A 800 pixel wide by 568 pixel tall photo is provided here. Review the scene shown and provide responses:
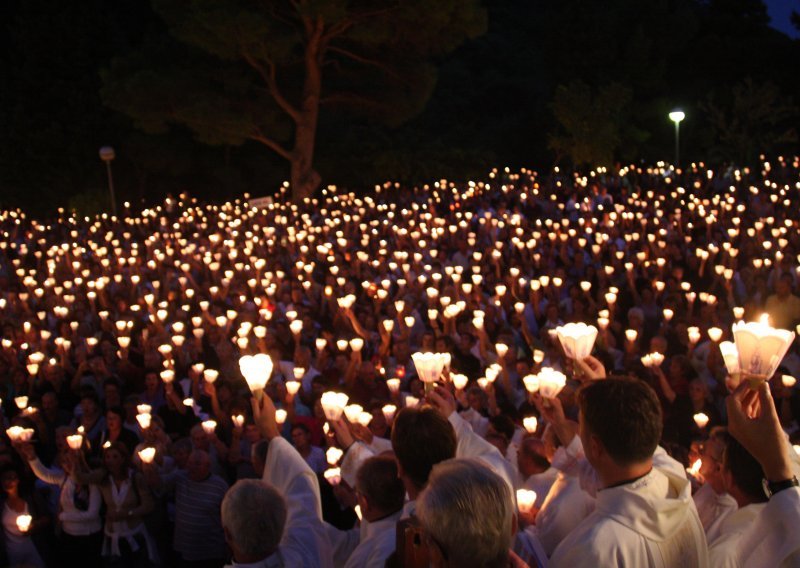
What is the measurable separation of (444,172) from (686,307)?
1559 cm

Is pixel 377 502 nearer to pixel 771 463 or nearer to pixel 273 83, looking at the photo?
pixel 771 463

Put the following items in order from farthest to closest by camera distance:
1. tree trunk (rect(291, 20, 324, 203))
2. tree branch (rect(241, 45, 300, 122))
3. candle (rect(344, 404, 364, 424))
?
tree trunk (rect(291, 20, 324, 203)) < tree branch (rect(241, 45, 300, 122)) < candle (rect(344, 404, 364, 424))

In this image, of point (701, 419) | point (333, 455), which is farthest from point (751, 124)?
point (333, 455)

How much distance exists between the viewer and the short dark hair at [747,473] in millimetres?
3037

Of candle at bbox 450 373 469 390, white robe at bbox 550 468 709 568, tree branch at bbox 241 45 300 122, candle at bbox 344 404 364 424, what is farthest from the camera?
tree branch at bbox 241 45 300 122

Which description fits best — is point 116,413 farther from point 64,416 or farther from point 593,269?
point 593,269

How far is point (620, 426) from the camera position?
2.62 meters

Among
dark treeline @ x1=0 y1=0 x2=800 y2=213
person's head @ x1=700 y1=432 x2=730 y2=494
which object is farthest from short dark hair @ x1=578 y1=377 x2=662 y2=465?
dark treeline @ x1=0 y1=0 x2=800 y2=213

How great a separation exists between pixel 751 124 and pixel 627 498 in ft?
98.3

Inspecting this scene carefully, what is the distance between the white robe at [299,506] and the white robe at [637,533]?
141cm

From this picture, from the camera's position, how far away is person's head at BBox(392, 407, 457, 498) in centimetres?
308

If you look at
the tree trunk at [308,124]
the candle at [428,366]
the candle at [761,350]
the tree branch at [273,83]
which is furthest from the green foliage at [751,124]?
the candle at [761,350]

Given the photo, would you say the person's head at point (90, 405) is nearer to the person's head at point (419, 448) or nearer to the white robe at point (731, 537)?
the person's head at point (419, 448)

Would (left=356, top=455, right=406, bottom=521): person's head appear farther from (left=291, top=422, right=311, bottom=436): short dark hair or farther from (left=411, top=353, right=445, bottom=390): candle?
(left=291, top=422, right=311, bottom=436): short dark hair
